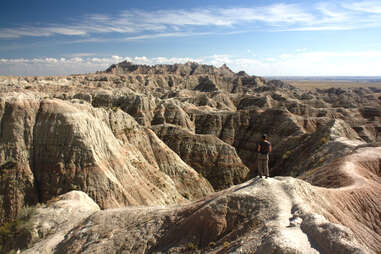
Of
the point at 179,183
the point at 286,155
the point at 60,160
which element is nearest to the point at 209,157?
the point at 179,183

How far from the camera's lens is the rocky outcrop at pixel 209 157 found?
46000 millimetres

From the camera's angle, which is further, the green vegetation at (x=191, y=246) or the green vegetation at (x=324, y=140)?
the green vegetation at (x=324, y=140)

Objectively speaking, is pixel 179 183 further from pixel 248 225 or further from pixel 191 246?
pixel 248 225

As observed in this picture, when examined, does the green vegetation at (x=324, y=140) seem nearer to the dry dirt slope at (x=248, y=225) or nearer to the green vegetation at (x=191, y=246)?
the dry dirt slope at (x=248, y=225)

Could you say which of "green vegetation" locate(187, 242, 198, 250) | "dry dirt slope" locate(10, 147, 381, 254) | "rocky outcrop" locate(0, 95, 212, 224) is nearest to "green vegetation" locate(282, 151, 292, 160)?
"rocky outcrop" locate(0, 95, 212, 224)

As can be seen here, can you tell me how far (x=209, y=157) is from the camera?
4684cm

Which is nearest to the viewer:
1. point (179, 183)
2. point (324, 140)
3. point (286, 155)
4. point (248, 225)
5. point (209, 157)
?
point (248, 225)

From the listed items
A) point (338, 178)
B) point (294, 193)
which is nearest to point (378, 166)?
point (338, 178)

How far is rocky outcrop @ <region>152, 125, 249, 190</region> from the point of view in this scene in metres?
46.0

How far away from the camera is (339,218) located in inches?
507

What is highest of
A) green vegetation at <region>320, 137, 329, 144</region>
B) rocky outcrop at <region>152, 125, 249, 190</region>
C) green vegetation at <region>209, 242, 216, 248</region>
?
green vegetation at <region>209, 242, 216, 248</region>

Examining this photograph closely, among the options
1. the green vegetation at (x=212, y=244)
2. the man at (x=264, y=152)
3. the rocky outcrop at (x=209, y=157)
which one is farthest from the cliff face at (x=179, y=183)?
Answer: the man at (x=264, y=152)

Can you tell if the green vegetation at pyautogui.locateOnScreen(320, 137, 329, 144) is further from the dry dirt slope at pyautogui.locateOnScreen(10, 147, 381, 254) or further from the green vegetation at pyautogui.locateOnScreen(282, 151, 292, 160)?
the dry dirt slope at pyautogui.locateOnScreen(10, 147, 381, 254)

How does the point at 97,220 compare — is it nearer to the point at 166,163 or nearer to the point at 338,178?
the point at 338,178
